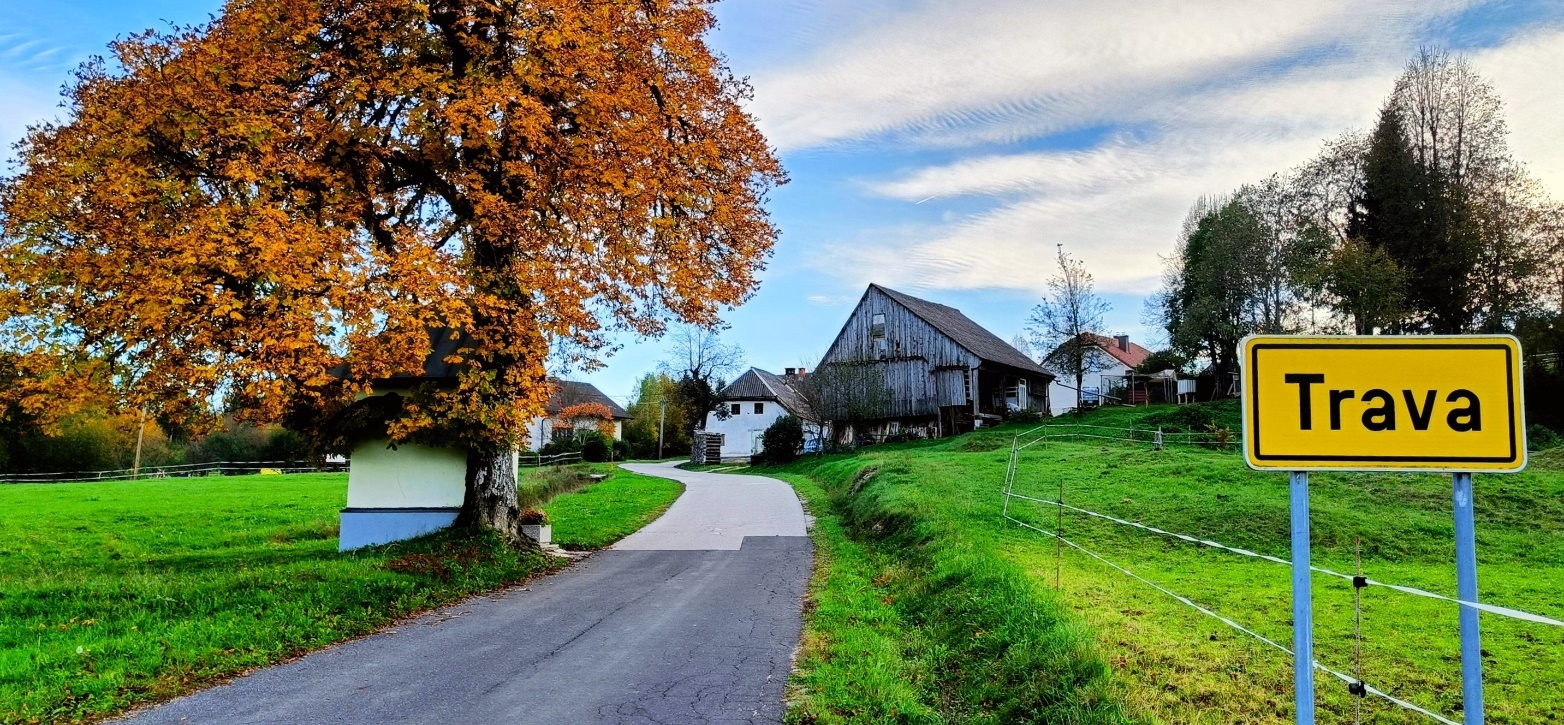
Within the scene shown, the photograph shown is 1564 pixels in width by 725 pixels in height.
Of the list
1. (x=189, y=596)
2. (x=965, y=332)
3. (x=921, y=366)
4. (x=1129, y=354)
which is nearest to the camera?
(x=189, y=596)

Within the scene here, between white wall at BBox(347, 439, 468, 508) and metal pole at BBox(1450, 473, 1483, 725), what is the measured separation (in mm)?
14937

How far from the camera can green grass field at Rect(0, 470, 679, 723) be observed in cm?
639

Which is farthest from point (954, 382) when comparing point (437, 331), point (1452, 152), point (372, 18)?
point (372, 18)

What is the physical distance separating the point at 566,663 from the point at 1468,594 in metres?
6.30

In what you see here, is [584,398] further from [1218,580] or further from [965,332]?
[1218,580]

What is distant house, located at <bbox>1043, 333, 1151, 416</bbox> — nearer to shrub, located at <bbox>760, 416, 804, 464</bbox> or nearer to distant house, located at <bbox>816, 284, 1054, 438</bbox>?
distant house, located at <bbox>816, 284, 1054, 438</bbox>

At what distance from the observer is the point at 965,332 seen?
48.2m

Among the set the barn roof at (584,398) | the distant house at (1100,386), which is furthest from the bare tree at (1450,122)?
the barn roof at (584,398)

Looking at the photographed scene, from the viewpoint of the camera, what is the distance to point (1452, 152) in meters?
38.8

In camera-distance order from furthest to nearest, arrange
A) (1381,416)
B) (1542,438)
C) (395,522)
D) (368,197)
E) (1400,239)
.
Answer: (1400,239), (1542,438), (395,522), (368,197), (1381,416)

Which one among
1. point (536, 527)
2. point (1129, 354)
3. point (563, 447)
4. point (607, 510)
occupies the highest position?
point (1129, 354)

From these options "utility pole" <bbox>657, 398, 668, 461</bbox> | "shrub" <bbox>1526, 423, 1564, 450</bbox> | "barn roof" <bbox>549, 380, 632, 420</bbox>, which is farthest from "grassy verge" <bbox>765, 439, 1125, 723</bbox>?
"barn roof" <bbox>549, 380, 632, 420</bbox>

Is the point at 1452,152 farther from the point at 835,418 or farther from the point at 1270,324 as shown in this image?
the point at 835,418

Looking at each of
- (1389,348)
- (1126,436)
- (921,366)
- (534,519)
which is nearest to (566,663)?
(1389,348)
